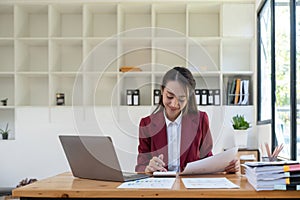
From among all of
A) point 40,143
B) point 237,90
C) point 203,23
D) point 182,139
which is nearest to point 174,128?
point 182,139

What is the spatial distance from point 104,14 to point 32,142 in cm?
156

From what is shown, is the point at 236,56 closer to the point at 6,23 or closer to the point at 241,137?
the point at 241,137

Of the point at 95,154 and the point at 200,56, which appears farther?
the point at 200,56

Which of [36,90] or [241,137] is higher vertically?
[36,90]

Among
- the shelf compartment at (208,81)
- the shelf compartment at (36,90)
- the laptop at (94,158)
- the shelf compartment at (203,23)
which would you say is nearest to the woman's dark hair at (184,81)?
the laptop at (94,158)

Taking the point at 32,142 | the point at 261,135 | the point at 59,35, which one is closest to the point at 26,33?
the point at 59,35

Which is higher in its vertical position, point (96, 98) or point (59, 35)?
point (59, 35)

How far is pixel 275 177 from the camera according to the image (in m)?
1.51

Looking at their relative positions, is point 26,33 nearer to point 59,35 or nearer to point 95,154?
point 59,35

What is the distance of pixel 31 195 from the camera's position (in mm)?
1530

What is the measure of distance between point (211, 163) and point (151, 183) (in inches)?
13.6

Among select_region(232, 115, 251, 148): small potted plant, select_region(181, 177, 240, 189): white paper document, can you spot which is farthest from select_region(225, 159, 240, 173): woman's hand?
select_region(232, 115, 251, 148): small potted plant

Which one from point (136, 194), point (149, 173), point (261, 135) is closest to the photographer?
point (136, 194)

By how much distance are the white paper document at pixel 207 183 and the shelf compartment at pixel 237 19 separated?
318 centimetres
